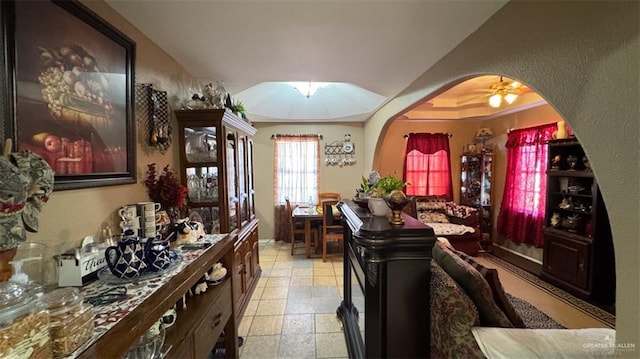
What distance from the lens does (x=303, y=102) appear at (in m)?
4.90

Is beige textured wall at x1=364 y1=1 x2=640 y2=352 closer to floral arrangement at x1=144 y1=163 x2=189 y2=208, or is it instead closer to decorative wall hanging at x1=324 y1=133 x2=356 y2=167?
floral arrangement at x1=144 y1=163 x2=189 y2=208

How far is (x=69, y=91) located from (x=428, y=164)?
5312 mm

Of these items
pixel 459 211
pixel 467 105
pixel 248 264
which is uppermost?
pixel 467 105

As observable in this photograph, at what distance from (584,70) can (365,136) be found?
4.48 m

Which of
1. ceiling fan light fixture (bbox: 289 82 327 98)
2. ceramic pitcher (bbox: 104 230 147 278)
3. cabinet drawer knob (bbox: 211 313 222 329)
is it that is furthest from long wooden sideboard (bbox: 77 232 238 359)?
ceiling fan light fixture (bbox: 289 82 327 98)

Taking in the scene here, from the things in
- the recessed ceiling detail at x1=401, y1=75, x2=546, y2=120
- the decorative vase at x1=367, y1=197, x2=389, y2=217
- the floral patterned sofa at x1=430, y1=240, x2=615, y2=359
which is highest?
the recessed ceiling detail at x1=401, y1=75, x2=546, y2=120

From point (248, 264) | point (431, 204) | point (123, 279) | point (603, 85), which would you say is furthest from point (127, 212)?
point (431, 204)

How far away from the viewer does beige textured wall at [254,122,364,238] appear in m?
5.39

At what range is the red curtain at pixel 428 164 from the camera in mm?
5223

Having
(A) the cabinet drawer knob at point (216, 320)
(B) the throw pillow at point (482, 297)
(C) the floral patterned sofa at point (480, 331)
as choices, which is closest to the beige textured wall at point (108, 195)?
(A) the cabinet drawer knob at point (216, 320)

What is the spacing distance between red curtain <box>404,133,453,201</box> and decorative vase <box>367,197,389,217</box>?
3.72 m

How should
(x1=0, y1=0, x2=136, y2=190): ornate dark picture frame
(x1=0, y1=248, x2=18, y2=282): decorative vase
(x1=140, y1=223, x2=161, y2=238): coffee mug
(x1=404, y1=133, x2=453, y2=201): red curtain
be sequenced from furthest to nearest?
(x1=404, y1=133, x2=453, y2=201): red curtain → (x1=140, y1=223, x2=161, y2=238): coffee mug → (x1=0, y1=0, x2=136, y2=190): ornate dark picture frame → (x1=0, y1=248, x2=18, y2=282): decorative vase

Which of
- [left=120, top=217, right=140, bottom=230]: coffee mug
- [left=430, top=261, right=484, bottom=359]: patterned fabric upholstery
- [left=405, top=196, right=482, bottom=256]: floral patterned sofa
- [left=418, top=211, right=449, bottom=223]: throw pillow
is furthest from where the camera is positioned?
[left=418, top=211, right=449, bottom=223]: throw pillow

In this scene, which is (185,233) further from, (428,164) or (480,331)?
(428,164)
